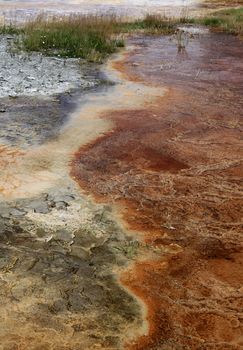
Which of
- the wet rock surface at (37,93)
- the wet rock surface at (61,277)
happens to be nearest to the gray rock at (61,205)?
the wet rock surface at (61,277)

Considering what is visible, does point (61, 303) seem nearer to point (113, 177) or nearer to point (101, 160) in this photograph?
point (113, 177)

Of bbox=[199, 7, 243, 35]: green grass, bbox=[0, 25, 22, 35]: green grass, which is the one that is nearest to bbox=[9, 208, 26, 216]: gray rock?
bbox=[0, 25, 22, 35]: green grass

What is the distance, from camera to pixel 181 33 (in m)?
16.5

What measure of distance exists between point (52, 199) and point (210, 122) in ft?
12.4

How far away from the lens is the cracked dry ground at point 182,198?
3852mm

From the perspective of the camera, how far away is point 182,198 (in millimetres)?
5684

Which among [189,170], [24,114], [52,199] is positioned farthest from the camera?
[24,114]

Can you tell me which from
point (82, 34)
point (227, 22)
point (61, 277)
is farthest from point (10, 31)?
point (61, 277)

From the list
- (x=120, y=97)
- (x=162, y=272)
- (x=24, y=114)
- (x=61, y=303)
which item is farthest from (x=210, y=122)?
(x=61, y=303)

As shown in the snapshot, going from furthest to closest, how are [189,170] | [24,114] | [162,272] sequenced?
1. [24,114]
2. [189,170]
3. [162,272]

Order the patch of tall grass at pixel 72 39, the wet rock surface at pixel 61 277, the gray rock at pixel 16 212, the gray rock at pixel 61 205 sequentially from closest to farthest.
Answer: the wet rock surface at pixel 61 277 → the gray rock at pixel 16 212 → the gray rock at pixel 61 205 → the patch of tall grass at pixel 72 39

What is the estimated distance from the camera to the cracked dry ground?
12.6 ft

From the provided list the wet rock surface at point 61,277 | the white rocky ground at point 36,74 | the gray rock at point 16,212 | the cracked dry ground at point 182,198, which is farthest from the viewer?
the white rocky ground at point 36,74

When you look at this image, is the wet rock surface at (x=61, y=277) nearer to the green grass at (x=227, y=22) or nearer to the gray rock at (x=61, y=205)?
the gray rock at (x=61, y=205)
